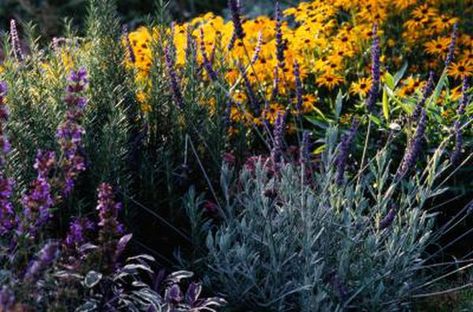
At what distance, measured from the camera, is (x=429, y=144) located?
4.08 m

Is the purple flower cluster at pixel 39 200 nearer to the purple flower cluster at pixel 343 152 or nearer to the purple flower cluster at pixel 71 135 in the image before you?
the purple flower cluster at pixel 71 135

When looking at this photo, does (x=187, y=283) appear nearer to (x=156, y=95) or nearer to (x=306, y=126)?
(x=156, y=95)

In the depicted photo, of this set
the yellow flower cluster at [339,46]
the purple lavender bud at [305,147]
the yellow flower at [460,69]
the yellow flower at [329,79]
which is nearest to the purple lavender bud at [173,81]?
the purple lavender bud at [305,147]

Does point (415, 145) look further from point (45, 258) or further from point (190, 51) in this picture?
point (45, 258)

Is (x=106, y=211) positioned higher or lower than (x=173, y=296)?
higher

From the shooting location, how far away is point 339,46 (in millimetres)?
4684

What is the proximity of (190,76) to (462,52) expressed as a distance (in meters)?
1.90

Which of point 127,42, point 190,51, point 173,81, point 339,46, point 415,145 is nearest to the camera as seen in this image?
point 415,145

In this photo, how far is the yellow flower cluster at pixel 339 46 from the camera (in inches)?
179

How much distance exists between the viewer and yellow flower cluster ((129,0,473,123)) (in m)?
4.55

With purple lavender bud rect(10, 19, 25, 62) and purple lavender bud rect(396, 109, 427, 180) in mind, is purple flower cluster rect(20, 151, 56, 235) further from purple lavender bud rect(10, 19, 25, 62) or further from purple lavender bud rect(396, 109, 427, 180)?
purple lavender bud rect(396, 109, 427, 180)

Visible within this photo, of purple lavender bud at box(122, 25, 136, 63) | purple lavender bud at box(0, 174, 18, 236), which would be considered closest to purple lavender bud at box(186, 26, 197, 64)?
purple lavender bud at box(122, 25, 136, 63)

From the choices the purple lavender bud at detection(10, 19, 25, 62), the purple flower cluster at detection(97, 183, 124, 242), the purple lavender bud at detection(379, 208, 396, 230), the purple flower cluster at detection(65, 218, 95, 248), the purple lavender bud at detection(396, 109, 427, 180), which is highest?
the purple lavender bud at detection(10, 19, 25, 62)

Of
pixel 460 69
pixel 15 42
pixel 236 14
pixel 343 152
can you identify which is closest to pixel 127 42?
pixel 15 42
